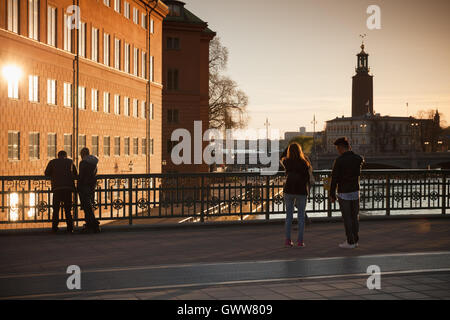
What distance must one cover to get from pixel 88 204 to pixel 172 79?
172 ft

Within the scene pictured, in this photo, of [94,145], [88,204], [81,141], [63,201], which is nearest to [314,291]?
[88,204]

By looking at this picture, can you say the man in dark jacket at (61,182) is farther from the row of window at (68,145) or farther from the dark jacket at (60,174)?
the row of window at (68,145)

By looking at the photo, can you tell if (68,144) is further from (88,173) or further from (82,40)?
(88,173)

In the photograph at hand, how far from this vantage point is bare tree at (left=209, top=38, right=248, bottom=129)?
70625 millimetres

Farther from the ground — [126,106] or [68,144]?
[126,106]

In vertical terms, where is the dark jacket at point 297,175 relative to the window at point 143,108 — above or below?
below

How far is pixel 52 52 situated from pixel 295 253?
30.6m

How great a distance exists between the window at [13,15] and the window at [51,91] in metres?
4.78

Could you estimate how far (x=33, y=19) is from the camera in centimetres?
3466

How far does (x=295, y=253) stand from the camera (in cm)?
982

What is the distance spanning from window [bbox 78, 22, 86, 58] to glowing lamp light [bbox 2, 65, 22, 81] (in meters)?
8.28

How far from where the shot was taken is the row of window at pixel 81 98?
3347 cm

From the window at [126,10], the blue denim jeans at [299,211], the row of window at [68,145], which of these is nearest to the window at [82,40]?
the row of window at [68,145]
